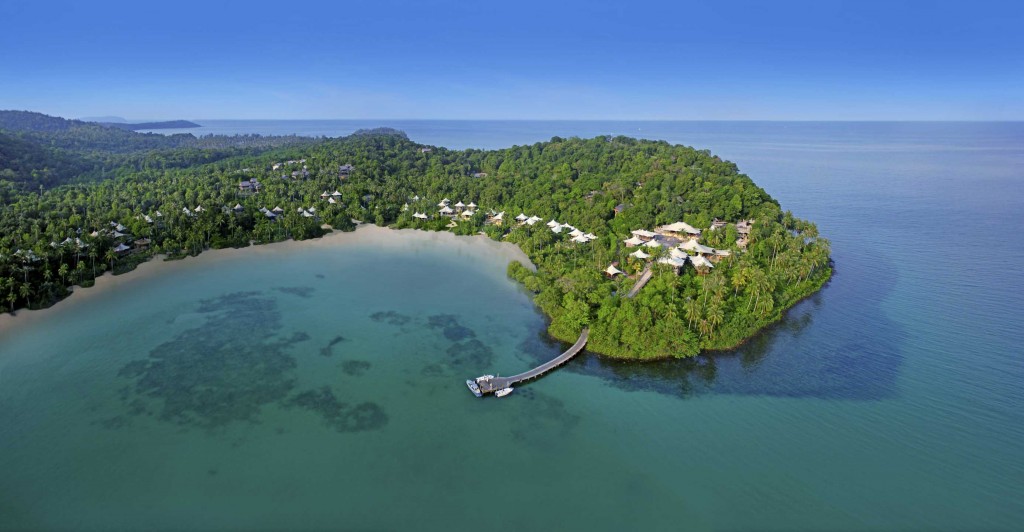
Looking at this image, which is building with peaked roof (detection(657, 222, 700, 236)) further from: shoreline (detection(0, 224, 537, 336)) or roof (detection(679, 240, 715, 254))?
shoreline (detection(0, 224, 537, 336))

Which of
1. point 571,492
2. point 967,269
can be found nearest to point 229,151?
point 571,492

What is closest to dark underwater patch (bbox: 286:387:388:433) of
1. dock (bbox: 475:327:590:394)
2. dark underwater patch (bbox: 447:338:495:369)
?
dock (bbox: 475:327:590:394)

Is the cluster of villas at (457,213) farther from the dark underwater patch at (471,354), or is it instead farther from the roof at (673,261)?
the dark underwater patch at (471,354)

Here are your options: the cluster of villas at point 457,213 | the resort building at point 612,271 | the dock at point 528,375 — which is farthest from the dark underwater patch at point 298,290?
the resort building at point 612,271

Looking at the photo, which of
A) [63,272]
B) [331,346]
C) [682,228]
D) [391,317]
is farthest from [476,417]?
[63,272]

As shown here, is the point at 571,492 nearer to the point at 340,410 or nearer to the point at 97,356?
the point at 340,410
